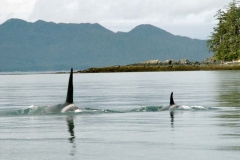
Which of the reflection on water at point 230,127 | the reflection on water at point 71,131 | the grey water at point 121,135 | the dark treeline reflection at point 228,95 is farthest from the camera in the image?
the dark treeline reflection at point 228,95

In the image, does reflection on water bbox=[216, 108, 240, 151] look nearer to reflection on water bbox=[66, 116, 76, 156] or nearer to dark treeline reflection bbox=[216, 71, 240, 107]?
reflection on water bbox=[66, 116, 76, 156]

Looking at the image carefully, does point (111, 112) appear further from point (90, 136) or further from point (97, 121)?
point (90, 136)

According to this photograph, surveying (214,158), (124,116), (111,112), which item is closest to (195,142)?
(214,158)

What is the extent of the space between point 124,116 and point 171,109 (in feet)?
15.2

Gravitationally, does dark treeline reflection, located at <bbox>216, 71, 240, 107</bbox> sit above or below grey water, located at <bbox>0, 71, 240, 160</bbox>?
below

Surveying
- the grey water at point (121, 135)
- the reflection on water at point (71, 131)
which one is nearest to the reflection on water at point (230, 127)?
the grey water at point (121, 135)

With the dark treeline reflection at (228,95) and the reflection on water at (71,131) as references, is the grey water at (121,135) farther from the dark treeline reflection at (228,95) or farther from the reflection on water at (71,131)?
the dark treeline reflection at (228,95)

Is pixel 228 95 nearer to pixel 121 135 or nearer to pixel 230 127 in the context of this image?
pixel 230 127

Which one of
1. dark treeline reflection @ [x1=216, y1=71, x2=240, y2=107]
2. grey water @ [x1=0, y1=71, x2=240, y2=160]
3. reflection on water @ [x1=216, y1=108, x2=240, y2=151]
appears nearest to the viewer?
grey water @ [x1=0, y1=71, x2=240, y2=160]

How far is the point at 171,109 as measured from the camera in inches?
1478

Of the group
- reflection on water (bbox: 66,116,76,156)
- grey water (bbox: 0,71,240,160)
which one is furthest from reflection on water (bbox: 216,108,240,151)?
reflection on water (bbox: 66,116,76,156)

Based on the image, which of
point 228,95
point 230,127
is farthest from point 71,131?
point 228,95

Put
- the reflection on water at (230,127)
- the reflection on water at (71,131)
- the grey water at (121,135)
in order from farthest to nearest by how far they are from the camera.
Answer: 1. the reflection on water at (230,127)
2. the reflection on water at (71,131)
3. the grey water at (121,135)

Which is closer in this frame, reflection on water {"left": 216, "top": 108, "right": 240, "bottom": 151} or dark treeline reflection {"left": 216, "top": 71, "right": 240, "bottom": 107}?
reflection on water {"left": 216, "top": 108, "right": 240, "bottom": 151}
